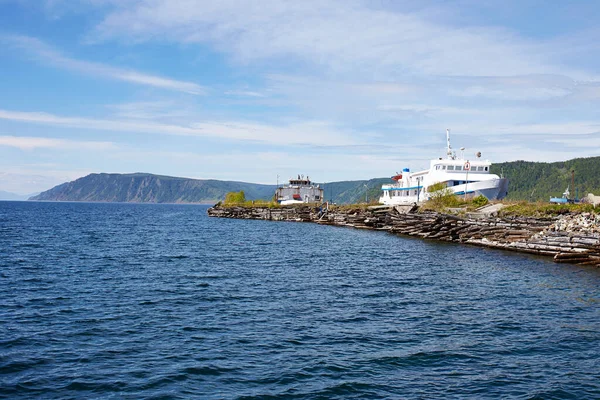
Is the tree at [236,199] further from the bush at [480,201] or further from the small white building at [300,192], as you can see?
the bush at [480,201]

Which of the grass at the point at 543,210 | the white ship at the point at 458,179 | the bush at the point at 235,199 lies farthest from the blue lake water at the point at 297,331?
the bush at the point at 235,199

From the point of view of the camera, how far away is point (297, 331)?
16.8m

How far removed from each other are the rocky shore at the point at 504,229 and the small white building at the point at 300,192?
39.2m

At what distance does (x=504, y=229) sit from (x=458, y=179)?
28.7 metres

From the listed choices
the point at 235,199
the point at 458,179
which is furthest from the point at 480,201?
the point at 235,199

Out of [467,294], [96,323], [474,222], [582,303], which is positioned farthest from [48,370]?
[474,222]

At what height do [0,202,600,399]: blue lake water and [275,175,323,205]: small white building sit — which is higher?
[275,175,323,205]: small white building

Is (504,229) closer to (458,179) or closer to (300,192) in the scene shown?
(458,179)

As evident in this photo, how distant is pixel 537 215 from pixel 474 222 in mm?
6046

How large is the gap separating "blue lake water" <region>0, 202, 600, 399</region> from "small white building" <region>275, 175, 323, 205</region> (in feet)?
291

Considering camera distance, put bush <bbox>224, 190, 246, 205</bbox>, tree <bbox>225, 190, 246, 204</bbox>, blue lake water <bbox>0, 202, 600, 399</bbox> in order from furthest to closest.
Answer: tree <bbox>225, 190, 246, 204</bbox>, bush <bbox>224, 190, 246, 205</bbox>, blue lake water <bbox>0, 202, 600, 399</bbox>

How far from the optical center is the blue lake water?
12.3 m

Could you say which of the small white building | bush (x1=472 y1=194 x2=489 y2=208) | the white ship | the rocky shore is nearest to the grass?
the rocky shore

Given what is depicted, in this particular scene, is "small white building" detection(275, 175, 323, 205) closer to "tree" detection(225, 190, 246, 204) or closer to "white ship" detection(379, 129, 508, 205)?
"tree" detection(225, 190, 246, 204)
